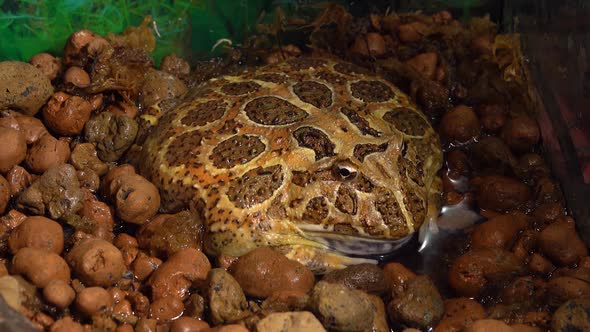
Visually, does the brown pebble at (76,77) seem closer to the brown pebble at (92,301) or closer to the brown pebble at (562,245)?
the brown pebble at (92,301)

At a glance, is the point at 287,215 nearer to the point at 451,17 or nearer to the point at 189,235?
the point at 189,235

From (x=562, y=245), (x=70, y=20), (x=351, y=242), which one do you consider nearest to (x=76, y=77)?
(x=70, y=20)

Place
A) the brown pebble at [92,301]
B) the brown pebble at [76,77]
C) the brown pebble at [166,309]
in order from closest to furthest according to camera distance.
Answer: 1. the brown pebble at [92,301]
2. the brown pebble at [166,309]
3. the brown pebble at [76,77]

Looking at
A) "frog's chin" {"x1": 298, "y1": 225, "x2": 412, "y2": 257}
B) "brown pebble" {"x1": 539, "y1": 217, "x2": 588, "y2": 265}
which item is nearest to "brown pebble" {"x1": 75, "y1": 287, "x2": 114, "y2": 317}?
"frog's chin" {"x1": 298, "y1": 225, "x2": 412, "y2": 257}

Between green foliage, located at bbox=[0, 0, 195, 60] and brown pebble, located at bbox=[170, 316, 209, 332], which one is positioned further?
green foliage, located at bbox=[0, 0, 195, 60]

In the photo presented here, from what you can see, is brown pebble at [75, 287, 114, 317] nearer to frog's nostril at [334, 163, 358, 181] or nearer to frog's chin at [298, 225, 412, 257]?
frog's chin at [298, 225, 412, 257]

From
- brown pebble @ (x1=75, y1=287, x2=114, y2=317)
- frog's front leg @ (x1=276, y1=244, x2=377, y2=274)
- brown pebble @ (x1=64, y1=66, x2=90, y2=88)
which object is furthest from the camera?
brown pebble @ (x1=64, y1=66, x2=90, y2=88)

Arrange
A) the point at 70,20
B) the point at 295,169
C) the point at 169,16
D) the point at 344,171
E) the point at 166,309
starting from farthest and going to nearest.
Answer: the point at 169,16
the point at 70,20
the point at 295,169
the point at 344,171
the point at 166,309

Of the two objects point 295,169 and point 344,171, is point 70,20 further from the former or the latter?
point 344,171

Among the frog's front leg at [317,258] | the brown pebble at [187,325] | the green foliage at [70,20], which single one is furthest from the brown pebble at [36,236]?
the green foliage at [70,20]
